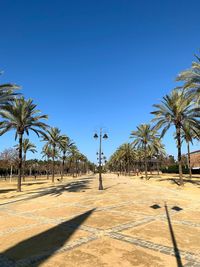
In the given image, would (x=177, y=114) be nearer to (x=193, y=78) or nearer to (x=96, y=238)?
(x=193, y=78)

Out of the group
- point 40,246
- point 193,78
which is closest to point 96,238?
point 40,246

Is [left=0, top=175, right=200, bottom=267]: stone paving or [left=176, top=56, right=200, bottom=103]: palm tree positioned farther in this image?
[left=176, top=56, right=200, bottom=103]: palm tree

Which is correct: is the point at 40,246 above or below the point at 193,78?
below

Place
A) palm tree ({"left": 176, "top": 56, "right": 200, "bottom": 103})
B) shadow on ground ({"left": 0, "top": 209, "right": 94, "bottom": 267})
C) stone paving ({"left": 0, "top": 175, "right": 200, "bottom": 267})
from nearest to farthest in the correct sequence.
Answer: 1. stone paving ({"left": 0, "top": 175, "right": 200, "bottom": 267})
2. shadow on ground ({"left": 0, "top": 209, "right": 94, "bottom": 267})
3. palm tree ({"left": 176, "top": 56, "right": 200, "bottom": 103})

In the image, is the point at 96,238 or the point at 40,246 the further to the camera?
the point at 96,238

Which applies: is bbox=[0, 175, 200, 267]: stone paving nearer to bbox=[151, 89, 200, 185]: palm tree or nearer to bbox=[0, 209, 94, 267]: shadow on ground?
bbox=[0, 209, 94, 267]: shadow on ground

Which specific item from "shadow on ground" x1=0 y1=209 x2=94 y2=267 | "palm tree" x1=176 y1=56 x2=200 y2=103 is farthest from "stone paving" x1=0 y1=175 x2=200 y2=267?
"palm tree" x1=176 y1=56 x2=200 y2=103

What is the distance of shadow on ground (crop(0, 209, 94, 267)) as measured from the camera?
6.18 metres

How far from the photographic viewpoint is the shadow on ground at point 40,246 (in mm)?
6180

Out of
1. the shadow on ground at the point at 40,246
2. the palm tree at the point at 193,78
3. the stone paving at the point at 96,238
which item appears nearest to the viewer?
the stone paving at the point at 96,238

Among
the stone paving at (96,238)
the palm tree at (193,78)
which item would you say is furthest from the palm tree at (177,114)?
the stone paving at (96,238)

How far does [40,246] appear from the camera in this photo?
7.15 meters

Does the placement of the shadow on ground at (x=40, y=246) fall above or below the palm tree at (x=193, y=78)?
below

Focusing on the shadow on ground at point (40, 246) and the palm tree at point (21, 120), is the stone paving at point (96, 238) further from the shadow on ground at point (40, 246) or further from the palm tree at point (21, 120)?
the palm tree at point (21, 120)
